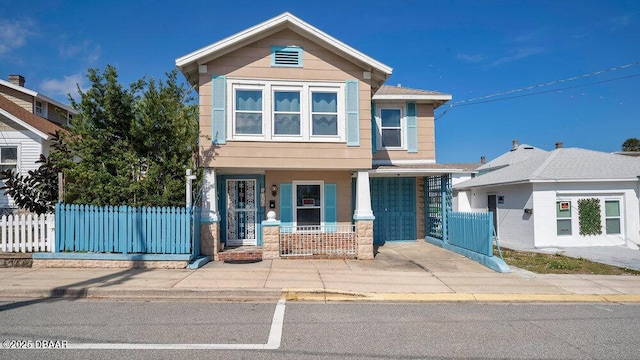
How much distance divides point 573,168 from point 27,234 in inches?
732

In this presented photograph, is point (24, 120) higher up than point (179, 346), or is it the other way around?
point (24, 120)

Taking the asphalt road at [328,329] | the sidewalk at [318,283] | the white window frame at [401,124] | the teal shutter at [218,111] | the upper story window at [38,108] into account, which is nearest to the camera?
the asphalt road at [328,329]

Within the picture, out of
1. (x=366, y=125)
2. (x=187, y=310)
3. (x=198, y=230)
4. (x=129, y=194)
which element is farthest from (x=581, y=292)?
(x=129, y=194)

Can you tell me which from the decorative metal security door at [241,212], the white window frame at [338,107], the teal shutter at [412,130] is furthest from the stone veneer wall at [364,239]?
the teal shutter at [412,130]

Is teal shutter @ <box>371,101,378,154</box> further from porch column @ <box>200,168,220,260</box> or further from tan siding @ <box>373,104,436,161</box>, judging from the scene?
porch column @ <box>200,168,220,260</box>

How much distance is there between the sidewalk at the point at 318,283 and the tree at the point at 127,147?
79.8 inches

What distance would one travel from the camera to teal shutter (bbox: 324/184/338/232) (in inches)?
524

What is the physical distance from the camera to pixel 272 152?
11.4 metres

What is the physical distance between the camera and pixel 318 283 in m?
8.49

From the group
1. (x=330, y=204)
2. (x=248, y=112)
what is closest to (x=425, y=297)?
(x=330, y=204)

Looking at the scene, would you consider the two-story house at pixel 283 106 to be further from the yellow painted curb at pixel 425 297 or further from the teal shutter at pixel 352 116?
the yellow painted curb at pixel 425 297

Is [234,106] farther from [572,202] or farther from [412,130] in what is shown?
[572,202]

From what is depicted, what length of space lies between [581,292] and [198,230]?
31.0 ft

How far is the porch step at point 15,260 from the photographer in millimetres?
9633
